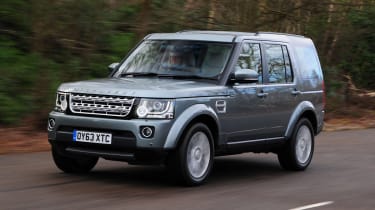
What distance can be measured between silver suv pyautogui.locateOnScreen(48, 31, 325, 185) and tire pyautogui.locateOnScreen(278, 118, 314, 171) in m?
0.01

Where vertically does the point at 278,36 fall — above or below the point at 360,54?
above

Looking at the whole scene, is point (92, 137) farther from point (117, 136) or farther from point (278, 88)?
point (278, 88)

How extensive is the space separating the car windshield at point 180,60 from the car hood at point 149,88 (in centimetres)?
Result: 25

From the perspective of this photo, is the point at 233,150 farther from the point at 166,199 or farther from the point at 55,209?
the point at 55,209

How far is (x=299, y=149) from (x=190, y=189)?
8.99ft

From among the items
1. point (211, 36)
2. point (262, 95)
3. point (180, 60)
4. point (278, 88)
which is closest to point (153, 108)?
point (180, 60)

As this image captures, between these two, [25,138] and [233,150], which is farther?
[25,138]

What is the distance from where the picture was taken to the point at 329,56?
21828mm

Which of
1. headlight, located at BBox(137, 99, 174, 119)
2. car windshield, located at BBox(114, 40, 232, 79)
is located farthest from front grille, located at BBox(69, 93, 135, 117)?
car windshield, located at BBox(114, 40, 232, 79)

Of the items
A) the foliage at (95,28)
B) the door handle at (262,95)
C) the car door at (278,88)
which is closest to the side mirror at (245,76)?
the door handle at (262,95)

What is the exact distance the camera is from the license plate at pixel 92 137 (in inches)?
325

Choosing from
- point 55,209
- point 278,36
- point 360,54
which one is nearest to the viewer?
point 55,209

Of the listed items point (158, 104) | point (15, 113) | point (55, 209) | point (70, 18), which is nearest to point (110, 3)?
point (70, 18)

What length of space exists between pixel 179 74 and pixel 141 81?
0.58 metres
